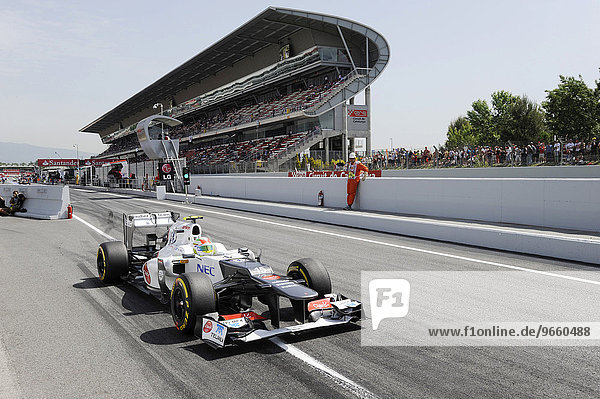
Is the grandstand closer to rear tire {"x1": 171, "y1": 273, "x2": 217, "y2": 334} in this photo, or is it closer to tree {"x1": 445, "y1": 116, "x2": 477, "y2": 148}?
rear tire {"x1": 171, "y1": 273, "x2": 217, "y2": 334}

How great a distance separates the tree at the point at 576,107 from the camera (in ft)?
147

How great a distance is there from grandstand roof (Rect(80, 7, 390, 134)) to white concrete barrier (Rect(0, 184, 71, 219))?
3019 centimetres

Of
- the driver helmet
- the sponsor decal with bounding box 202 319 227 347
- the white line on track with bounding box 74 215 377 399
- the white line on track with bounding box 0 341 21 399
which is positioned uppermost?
the driver helmet

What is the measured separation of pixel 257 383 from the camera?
4070mm

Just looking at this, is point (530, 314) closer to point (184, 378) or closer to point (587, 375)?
point (587, 375)

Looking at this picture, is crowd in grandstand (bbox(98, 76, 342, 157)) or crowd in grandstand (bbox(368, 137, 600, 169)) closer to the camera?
crowd in grandstand (bbox(368, 137, 600, 169))

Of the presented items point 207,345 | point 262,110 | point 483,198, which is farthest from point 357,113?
point 207,345

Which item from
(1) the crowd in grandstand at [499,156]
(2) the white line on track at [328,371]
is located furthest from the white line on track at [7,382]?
(1) the crowd in grandstand at [499,156]

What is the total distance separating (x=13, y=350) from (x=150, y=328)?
1372mm

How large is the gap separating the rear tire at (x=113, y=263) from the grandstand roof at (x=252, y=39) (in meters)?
40.9

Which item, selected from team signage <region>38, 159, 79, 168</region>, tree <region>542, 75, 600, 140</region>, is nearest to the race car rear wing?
tree <region>542, 75, 600, 140</region>

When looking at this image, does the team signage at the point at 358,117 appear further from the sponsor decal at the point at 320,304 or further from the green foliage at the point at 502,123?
the sponsor decal at the point at 320,304

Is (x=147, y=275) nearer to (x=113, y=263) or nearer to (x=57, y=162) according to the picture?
(x=113, y=263)

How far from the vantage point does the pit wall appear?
1025cm
